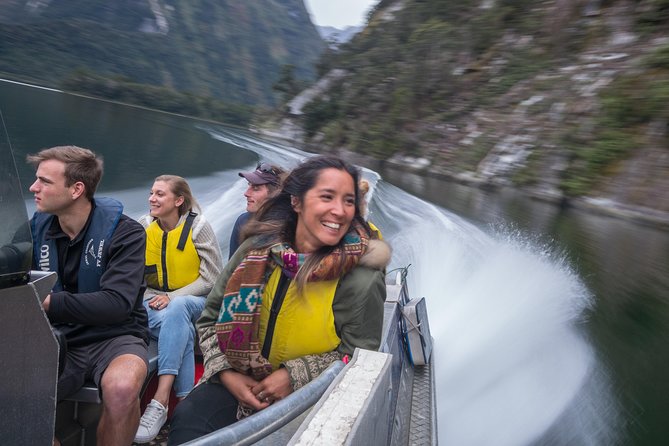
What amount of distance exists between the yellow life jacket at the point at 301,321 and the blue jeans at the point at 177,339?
87 cm

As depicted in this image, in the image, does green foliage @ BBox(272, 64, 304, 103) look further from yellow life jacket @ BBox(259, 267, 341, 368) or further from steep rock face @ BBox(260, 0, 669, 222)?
yellow life jacket @ BBox(259, 267, 341, 368)

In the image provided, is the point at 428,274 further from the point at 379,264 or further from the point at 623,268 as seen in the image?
the point at 379,264

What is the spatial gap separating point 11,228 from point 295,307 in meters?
0.84

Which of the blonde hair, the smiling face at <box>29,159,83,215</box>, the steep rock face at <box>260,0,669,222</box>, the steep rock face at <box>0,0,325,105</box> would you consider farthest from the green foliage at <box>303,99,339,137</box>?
the smiling face at <box>29,159,83,215</box>

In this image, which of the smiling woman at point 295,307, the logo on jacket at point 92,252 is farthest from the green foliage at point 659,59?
the logo on jacket at point 92,252

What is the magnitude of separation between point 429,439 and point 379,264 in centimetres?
169

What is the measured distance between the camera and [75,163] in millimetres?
2055

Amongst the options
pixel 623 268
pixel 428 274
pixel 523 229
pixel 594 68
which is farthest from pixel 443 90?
pixel 428 274

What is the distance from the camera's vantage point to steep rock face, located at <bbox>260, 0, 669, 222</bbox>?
706 inches

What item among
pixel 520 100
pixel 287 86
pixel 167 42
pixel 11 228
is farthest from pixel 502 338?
pixel 167 42

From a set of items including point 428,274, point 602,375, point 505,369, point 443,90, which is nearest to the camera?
point 505,369

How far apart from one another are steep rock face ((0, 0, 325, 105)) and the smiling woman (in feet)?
5.05

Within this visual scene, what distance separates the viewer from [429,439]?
3.01 metres

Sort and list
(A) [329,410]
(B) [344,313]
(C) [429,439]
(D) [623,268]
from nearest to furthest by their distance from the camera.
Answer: (A) [329,410]
(B) [344,313]
(C) [429,439]
(D) [623,268]
